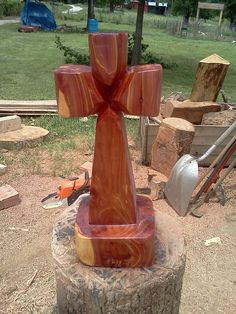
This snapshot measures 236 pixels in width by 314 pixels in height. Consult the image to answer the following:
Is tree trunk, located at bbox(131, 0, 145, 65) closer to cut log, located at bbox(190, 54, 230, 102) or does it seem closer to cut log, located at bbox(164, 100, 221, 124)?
cut log, located at bbox(190, 54, 230, 102)

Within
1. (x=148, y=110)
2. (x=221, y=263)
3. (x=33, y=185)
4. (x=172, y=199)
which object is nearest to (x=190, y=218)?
(x=172, y=199)

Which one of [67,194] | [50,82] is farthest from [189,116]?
[50,82]

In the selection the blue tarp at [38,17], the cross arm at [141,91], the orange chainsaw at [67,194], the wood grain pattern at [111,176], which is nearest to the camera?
the cross arm at [141,91]

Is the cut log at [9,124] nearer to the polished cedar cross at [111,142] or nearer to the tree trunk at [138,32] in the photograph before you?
the polished cedar cross at [111,142]

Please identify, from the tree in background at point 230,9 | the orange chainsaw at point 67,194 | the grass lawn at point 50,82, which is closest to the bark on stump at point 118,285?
the orange chainsaw at point 67,194

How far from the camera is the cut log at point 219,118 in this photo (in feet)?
14.7

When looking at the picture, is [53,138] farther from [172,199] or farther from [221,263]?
[221,263]

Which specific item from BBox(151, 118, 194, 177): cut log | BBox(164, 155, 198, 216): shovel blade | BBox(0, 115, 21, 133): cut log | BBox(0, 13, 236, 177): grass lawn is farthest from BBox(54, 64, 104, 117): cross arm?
BBox(0, 115, 21, 133): cut log

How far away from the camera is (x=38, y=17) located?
19.9 metres

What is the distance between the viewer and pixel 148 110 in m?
1.26

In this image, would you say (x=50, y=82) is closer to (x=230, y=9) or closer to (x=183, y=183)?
(x=183, y=183)

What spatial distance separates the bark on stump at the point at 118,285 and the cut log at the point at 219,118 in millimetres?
3162

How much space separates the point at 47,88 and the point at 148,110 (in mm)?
7219

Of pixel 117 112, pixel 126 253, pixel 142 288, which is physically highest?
pixel 117 112
